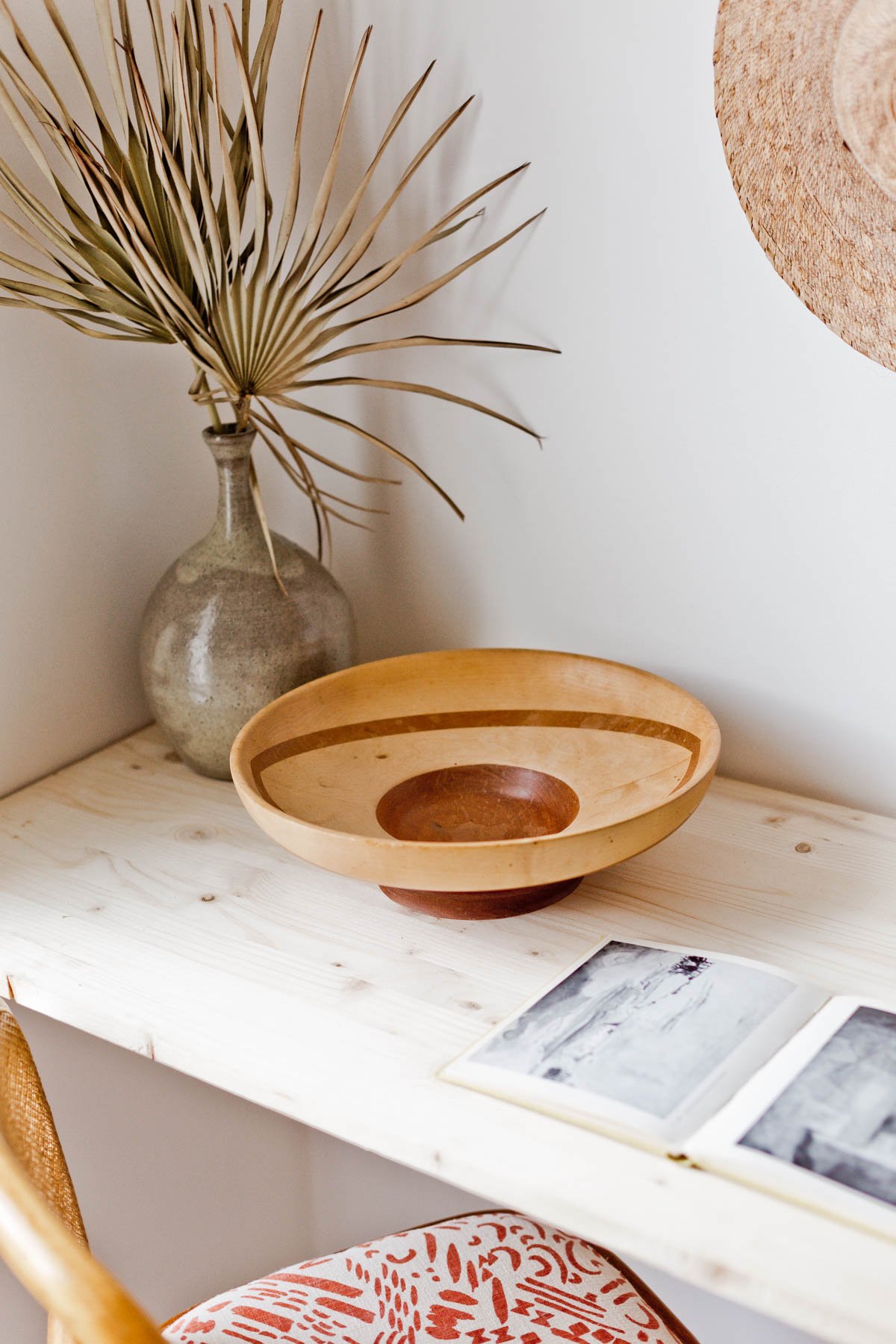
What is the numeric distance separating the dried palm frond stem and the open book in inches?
18.0

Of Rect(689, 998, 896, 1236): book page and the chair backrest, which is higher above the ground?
the chair backrest

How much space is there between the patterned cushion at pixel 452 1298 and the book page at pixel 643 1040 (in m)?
0.26

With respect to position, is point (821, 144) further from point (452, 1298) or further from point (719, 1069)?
point (452, 1298)

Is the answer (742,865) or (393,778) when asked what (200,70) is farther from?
(742,865)

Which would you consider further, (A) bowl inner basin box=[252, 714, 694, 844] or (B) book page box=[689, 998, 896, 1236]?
(A) bowl inner basin box=[252, 714, 694, 844]

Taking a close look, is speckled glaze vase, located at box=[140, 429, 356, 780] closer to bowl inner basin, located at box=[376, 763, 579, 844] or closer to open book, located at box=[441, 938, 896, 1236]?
bowl inner basin, located at box=[376, 763, 579, 844]

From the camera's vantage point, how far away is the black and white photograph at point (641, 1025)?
0.71 m

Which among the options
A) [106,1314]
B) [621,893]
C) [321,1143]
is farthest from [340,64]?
[321,1143]

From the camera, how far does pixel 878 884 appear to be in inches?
36.3

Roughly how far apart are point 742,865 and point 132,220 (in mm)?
674

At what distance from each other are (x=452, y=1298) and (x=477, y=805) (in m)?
0.37

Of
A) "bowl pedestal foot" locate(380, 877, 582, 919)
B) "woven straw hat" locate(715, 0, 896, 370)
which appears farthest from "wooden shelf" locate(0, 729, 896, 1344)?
"woven straw hat" locate(715, 0, 896, 370)

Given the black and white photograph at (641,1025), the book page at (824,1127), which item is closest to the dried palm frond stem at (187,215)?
the black and white photograph at (641,1025)

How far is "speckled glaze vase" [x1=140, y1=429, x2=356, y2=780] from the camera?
104cm
